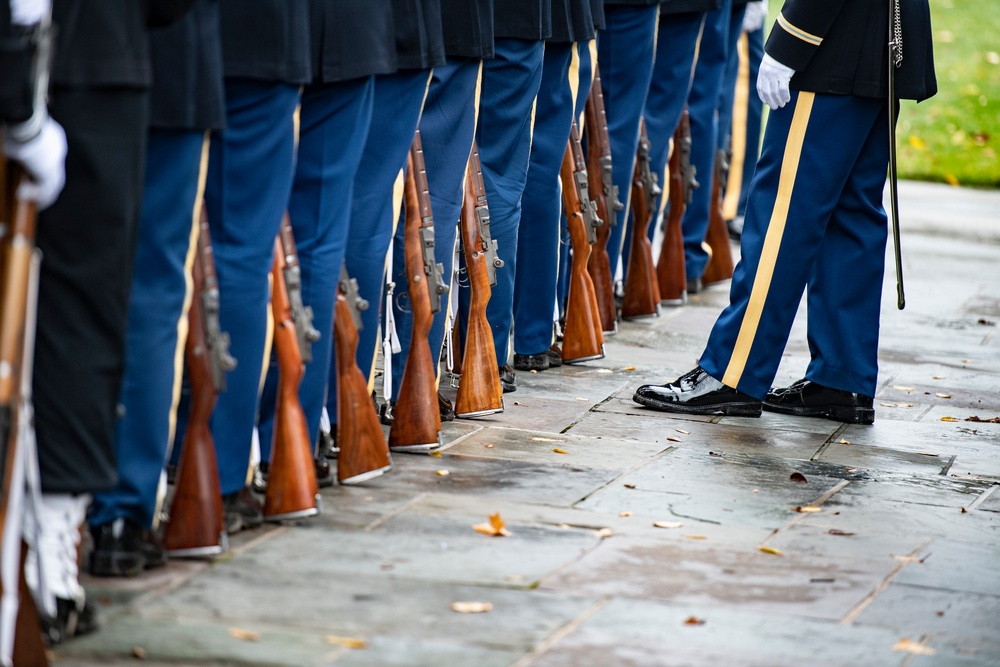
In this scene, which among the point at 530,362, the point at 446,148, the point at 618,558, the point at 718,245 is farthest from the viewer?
the point at 718,245

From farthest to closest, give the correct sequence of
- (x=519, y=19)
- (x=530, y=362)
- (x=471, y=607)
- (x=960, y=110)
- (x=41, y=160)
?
(x=960, y=110) < (x=530, y=362) < (x=519, y=19) < (x=471, y=607) < (x=41, y=160)

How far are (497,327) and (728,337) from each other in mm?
811

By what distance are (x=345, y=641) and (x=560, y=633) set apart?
454 millimetres

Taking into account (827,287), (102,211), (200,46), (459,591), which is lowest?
(459,591)

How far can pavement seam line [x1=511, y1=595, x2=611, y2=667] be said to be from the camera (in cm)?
301

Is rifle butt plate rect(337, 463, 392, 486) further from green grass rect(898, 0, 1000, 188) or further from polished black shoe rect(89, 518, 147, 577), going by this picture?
green grass rect(898, 0, 1000, 188)

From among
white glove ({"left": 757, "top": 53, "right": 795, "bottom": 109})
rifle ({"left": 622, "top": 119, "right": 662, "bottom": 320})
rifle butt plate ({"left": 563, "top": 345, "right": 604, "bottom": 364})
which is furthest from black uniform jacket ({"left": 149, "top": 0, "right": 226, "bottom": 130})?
rifle ({"left": 622, "top": 119, "right": 662, "bottom": 320})

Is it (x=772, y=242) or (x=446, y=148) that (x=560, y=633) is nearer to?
(x=446, y=148)

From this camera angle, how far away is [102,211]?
2918mm

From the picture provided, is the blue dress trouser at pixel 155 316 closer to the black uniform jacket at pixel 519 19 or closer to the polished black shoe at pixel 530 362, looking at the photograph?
the black uniform jacket at pixel 519 19

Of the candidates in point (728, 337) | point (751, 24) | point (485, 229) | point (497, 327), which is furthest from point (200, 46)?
point (751, 24)

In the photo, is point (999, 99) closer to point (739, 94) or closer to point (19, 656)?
point (739, 94)

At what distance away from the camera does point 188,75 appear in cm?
320

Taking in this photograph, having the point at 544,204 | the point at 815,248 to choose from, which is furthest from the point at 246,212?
the point at 815,248
